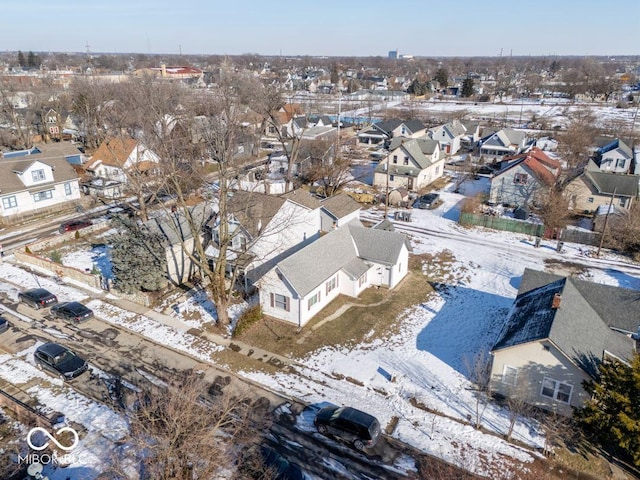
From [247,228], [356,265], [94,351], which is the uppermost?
[247,228]

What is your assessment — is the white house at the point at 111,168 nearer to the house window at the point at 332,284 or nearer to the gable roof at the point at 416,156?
the gable roof at the point at 416,156

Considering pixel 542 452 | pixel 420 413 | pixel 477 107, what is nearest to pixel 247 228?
pixel 420 413

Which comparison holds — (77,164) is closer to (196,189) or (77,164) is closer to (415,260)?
(196,189)

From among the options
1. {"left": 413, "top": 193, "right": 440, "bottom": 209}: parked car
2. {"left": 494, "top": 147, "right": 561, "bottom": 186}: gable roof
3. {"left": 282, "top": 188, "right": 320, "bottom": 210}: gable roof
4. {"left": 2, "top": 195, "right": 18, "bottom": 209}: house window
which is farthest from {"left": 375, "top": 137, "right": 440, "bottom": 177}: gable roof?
{"left": 2, "top": 195, "right": 18, "bottom": 209}: house window

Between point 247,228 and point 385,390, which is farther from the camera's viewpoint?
point 247,228

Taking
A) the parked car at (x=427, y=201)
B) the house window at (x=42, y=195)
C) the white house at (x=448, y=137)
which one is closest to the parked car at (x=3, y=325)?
the house window at (x=42, y=195)

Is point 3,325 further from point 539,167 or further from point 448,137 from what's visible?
point 448,137
